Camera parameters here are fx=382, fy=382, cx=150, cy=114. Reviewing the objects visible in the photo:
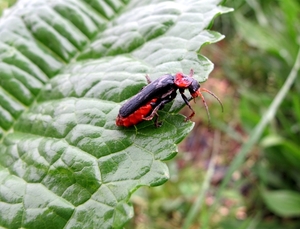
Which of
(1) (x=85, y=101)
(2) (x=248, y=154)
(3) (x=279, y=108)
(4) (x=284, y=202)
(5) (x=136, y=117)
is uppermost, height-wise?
(1) (x=85, y=101)

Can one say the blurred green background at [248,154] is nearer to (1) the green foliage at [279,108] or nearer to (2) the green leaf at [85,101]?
(1) the green foliage at [279,108]

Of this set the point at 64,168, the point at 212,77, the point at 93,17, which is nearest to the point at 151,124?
the point at 64,168

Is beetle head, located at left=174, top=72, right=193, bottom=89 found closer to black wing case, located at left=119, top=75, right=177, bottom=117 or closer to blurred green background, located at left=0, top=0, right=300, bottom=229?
black wing case, located at left=119, top=75, right=177, bottom=117

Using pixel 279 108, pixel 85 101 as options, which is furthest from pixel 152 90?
pixel 279 108

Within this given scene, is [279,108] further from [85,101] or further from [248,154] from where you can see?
[85,101]

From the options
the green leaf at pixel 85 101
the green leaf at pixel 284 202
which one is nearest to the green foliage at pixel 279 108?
the green leaf at pixel 284 202

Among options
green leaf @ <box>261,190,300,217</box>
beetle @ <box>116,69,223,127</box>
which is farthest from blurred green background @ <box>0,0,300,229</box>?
beetle @ <box>116,69,223,127</box>

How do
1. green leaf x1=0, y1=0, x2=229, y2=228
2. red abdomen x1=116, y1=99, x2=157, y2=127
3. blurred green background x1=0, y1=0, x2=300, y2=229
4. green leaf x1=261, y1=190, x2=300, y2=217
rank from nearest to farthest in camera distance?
green leaf x1=0, y1=0, x2=229, y2=228 < red abdomen x1=116, y1=99, x2=157, y2=127 < green leaf x1=261, y1=190, x2=300, y2=217 < blurred green background x1=0, y1=0, x2=300, y2=229
